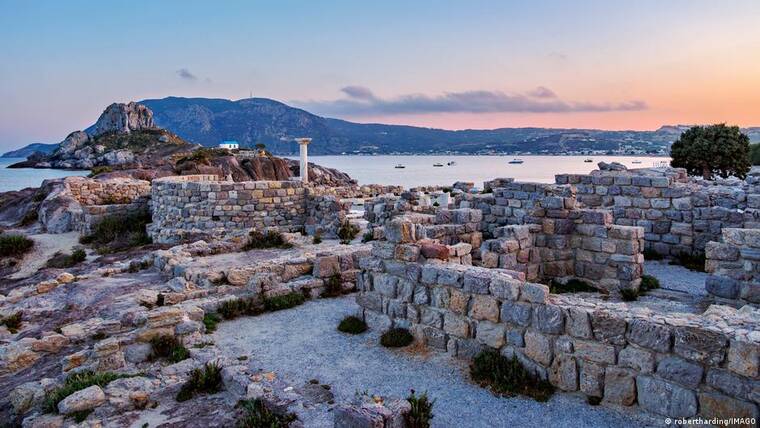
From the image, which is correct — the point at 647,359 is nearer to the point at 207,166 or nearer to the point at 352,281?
the point at 352,281

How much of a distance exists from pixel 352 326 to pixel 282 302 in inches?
81.9

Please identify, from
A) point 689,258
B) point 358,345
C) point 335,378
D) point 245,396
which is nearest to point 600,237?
point 689,258

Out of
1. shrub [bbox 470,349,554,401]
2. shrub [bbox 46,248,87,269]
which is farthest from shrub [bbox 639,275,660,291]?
shrub [bbox 46,248,87,269]

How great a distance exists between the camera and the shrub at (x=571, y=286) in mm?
11508

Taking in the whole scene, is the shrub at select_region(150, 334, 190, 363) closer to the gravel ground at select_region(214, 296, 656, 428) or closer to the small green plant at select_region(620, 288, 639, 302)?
the gravel ground at select_region(214, 296, 656, 428)

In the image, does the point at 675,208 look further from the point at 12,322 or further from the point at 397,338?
the point at 12,322

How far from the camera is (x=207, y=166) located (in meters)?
42.1

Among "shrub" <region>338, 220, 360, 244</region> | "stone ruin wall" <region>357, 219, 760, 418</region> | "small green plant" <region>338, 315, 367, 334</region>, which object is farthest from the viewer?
"shrub" <region>338, 220, 360, 244</region>

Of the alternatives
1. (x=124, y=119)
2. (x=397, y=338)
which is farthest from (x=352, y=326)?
(x=124, y=119)

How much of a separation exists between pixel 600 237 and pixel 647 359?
638 centimetres

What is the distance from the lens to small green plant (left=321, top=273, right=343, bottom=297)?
11.5 m

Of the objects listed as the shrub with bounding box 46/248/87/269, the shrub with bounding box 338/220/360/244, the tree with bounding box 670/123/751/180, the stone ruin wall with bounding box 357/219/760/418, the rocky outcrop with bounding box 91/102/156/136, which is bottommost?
the shrub with bounding box 46/248/87/269

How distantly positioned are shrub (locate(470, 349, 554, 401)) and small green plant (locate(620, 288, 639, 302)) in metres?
4.83

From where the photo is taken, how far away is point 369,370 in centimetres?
765
